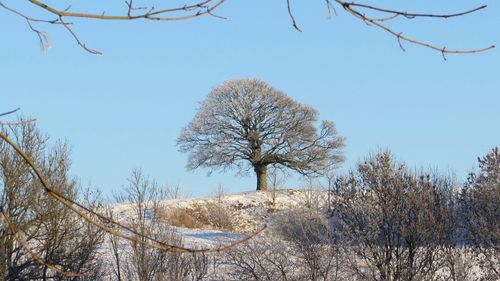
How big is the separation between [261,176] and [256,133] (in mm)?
2137

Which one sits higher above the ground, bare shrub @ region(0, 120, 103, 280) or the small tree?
the small tree

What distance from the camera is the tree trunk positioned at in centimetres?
4241

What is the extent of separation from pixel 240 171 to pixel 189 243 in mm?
14546

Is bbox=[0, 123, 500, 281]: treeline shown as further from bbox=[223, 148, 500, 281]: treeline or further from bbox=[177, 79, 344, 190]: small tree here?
bbox=[177, 79, 344, 190]: small tree

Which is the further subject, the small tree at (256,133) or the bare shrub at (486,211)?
the small tree at (256,133)

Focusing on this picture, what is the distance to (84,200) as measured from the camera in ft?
79.7

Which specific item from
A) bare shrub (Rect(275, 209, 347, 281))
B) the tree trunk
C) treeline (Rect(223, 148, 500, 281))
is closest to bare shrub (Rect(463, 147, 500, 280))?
treeline (Rect(223, 148, 500, 281))

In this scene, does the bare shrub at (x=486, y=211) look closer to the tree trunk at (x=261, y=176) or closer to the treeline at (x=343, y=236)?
A: the treeline at (x=343, y=236)

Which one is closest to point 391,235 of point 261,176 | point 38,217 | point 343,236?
point 343,236

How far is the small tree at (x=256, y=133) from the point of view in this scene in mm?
42562

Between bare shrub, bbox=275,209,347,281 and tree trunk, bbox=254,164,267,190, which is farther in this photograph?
tree trunk, bbox=254,164,267,190

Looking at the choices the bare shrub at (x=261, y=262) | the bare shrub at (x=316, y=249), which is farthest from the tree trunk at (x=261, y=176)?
the bare shrub at (x=261, y=262)

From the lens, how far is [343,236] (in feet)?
80.0

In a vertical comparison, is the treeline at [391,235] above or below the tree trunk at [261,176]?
below
